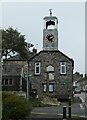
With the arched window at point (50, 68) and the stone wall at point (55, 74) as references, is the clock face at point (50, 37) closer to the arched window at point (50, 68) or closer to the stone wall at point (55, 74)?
the stone wall at point (55, 74)

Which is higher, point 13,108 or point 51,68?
point 51,68

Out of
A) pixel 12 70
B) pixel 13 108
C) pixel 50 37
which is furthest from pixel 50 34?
pixel 13 108

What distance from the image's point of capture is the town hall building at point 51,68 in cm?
6225

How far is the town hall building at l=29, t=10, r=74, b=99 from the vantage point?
204ft

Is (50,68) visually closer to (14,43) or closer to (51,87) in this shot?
(51,87)

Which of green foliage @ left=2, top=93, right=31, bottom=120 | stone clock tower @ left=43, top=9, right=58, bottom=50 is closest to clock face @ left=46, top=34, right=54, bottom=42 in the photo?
stone clock tower @ left=43, top=9, right=58, bottom=50

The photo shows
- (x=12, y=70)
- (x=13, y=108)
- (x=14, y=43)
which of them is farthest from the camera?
(x=12, y=70)

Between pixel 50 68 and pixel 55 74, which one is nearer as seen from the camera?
pixel 55 74

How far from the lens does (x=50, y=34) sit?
6300cm

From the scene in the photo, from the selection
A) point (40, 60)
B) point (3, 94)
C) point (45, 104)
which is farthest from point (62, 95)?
point (3, 94)

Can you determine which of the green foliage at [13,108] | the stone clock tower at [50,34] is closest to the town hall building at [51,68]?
the stone clock tower at [50,34]

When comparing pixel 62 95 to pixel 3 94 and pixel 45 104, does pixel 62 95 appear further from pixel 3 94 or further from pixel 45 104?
pixel 3 94

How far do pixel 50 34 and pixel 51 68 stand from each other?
204 inches

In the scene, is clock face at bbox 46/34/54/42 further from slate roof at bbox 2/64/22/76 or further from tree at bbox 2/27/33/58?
slate roof at bbox 2/64/22/76
